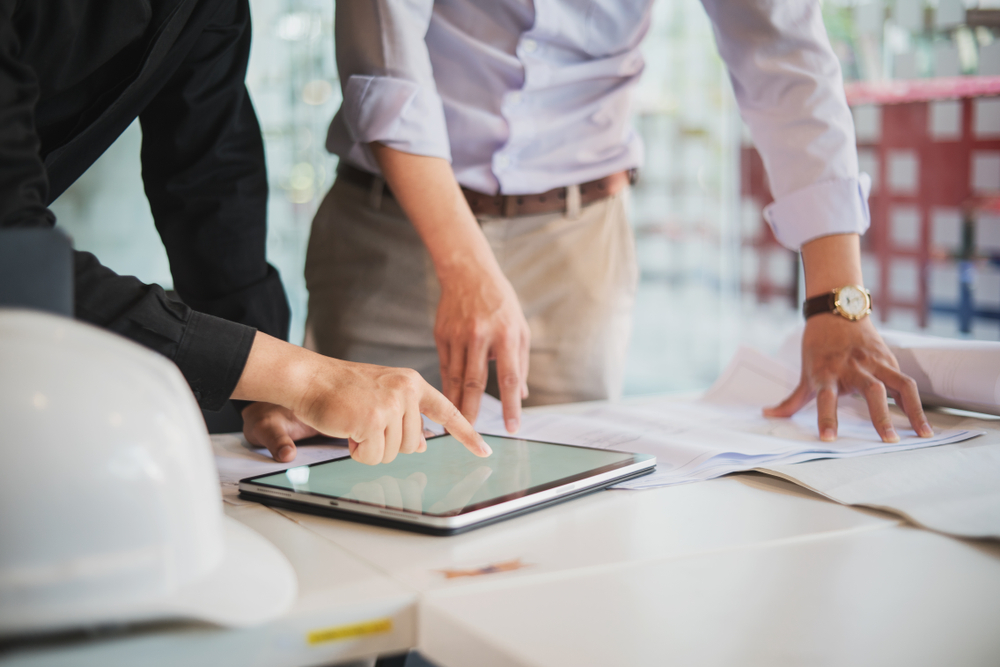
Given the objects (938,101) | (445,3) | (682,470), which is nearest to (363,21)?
(445,3)

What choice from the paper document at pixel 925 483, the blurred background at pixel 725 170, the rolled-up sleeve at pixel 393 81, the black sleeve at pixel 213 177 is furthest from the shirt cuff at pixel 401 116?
the blurred background at pixel 725 170

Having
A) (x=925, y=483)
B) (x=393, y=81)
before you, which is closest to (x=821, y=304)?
(x=925, y=483)

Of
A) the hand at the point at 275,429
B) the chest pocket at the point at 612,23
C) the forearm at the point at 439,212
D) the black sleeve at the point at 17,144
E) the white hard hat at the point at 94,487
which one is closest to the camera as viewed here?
the white hard hat at the point at 94,487

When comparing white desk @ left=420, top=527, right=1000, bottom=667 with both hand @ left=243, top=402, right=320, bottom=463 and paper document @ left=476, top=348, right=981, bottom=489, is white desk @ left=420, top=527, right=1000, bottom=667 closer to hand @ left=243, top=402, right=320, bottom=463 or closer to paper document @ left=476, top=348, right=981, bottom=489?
paper document @ left=476, top=348, right=981, bottom=489

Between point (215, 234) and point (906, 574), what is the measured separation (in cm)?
88

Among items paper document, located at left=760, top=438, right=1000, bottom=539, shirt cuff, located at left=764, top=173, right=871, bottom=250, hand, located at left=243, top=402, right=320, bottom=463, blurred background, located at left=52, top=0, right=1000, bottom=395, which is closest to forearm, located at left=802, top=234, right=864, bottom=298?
shirt cuff, located at left=764, top=173, right=871, bottom=250

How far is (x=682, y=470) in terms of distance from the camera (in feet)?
2.59

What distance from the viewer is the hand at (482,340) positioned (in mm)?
945

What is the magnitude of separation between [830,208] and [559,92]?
16.6 inches

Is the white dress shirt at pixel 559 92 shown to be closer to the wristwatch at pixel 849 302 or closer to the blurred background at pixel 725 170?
the wristwatch at pixel 849 302

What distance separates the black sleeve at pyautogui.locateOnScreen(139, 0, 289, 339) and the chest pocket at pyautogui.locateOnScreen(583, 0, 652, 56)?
474 millimetres

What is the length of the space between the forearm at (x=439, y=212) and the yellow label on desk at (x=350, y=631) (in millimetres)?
539

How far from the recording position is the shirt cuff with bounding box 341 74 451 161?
1.02m

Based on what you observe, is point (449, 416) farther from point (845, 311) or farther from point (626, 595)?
point (845, 311)
